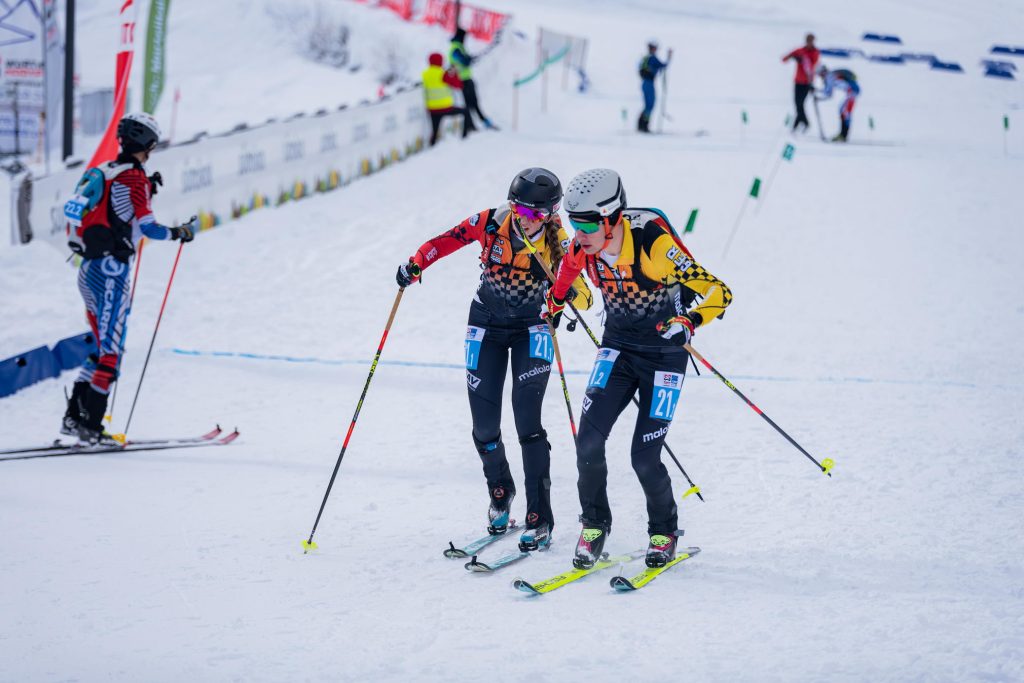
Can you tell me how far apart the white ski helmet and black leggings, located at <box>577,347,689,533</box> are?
0.73 meters

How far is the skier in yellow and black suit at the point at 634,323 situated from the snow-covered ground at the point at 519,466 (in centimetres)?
37

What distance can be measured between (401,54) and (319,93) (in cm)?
348

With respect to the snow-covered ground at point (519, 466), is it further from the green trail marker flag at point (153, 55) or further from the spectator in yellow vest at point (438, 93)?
the green trail marker flag at point (153, 55)

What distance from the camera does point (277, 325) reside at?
35.2ft

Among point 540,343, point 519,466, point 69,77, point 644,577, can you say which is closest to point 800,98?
point 69,77

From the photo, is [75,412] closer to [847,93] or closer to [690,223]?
[690,223]

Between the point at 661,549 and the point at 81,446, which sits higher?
the point at 661,549

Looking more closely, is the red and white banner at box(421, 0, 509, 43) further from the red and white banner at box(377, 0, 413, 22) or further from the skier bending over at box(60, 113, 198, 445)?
the skier bending over at box(60, 113, 198, 445)

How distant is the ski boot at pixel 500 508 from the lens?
5887 millimetres

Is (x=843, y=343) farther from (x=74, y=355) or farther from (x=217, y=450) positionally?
(x=74, y=355)

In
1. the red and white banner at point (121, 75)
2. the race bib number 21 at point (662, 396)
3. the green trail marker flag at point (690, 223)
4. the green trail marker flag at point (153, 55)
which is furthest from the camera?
the green trail marker flag at point (153, 55)

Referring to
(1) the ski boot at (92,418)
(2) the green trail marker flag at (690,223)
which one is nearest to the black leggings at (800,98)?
(2) the green trail marker flag at (690,223)

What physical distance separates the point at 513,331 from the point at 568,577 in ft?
4.39

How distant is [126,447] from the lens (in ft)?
24.1
